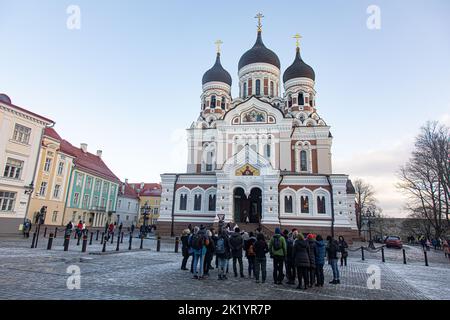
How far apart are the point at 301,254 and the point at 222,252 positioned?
9.01ft

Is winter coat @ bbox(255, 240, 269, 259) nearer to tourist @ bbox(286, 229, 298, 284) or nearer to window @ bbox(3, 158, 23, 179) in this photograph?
tourist @ bbox(286, 229, 298, 284)

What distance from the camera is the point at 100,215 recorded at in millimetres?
44438

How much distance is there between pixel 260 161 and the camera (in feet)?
97.5

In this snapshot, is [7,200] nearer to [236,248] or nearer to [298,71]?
[236,248]

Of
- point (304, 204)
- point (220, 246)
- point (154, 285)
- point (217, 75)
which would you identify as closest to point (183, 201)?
point (304, 204)

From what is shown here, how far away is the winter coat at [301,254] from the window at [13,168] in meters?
26.1

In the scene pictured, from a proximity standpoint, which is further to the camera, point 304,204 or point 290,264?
point 304,204

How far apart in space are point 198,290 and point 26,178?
25.1 meters

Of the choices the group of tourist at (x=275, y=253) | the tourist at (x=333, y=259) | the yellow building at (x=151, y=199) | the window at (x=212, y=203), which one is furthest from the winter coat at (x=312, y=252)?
the yellow building at (x=151, y=199)

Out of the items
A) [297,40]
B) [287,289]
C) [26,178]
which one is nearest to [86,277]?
[287,289]

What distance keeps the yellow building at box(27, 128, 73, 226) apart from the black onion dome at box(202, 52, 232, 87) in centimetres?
2195

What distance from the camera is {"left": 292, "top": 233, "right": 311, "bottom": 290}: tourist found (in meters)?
8.62

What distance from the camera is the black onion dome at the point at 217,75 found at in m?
43.4

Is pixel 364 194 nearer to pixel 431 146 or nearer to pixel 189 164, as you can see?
pixel 431 146
